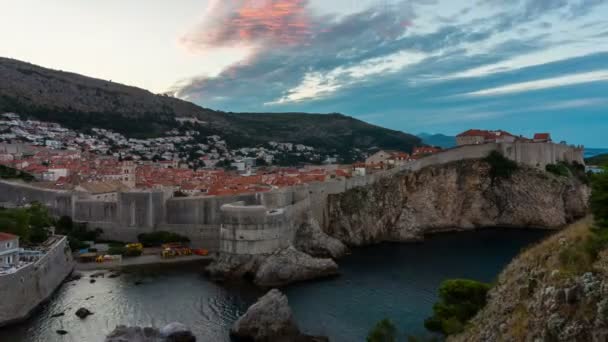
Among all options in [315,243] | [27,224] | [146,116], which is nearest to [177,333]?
[27,224]

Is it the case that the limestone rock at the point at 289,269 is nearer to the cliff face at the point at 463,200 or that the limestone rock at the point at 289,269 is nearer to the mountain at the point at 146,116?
the cliff face at the point at 463,200

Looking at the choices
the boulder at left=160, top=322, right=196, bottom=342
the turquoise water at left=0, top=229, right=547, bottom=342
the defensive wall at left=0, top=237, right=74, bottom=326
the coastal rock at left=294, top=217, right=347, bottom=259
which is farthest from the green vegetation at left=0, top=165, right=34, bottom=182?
the boulder at left=160, top=322, right=196, bottom=342

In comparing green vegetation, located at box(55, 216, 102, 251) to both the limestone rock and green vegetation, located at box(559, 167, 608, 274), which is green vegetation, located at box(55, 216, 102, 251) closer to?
the limestone rock

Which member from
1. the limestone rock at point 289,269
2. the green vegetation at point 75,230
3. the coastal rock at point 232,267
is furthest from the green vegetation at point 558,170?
the green vegetation at point 75,230

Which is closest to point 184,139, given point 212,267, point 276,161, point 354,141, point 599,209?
point 276,161

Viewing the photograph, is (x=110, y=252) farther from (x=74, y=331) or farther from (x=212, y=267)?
(x=74, y=331)

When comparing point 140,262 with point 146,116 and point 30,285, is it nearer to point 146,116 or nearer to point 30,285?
point 30,285
